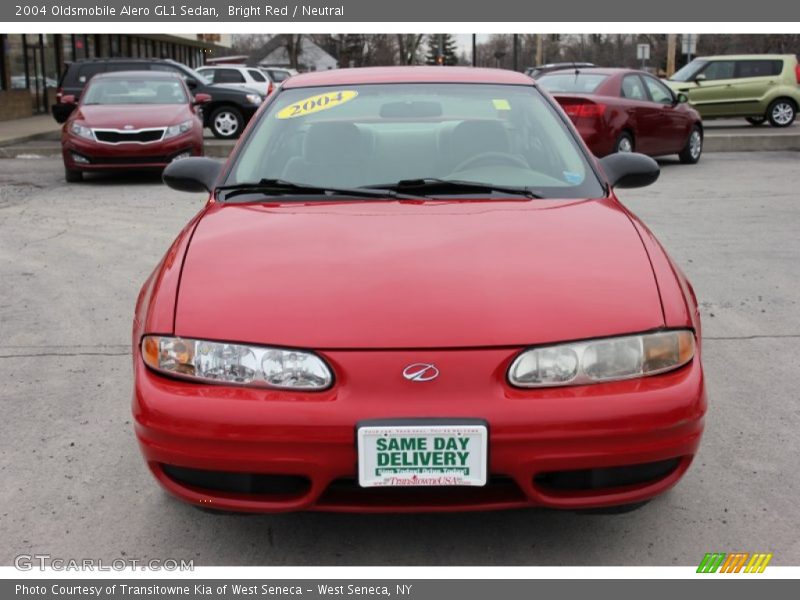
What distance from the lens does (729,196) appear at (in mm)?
11031

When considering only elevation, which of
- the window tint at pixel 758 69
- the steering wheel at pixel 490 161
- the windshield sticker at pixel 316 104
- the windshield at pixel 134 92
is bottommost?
the window tint at pixel 758 69

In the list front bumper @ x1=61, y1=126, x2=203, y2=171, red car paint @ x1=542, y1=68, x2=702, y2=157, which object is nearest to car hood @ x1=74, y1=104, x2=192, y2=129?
front bumper @ x1=61, y1=126, x2=203, y2=171

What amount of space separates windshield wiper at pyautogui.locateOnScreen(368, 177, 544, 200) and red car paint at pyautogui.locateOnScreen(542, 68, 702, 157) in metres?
9.39

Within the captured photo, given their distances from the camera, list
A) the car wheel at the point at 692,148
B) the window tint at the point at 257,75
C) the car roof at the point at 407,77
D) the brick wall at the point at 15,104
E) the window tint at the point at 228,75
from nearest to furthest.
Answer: the car roof at the point at 407,77
the car wheel at the point at 692,148
the brick wall at the point at 15,104
the window tint at the point at 228,75
the window tint at the point at 257,75

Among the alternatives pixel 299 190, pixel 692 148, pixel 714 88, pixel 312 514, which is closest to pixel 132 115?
pixel 692 148

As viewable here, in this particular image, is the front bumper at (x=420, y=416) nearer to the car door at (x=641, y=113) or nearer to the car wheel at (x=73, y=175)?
the car wheel at (x=73, y=175)

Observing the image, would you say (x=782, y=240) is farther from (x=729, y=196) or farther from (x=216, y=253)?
(x=216, y=253)

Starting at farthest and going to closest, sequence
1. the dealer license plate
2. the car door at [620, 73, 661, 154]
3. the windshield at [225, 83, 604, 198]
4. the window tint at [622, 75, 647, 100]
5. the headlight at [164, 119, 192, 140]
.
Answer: the window tint at [622, 75, 647, 100] → the car door at [620, 73, 661, 154] → the headlight at [164, 119, 192, 140] → the windshield at [225, 83, 604, 198] → the dealer license plate

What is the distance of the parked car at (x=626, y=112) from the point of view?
1329cm

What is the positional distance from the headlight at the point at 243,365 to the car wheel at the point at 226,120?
1673cm

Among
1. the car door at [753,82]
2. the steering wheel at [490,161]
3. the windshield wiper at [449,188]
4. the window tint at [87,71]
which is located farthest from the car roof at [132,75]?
the car door at [753,82]

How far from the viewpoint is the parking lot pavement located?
10.0ft

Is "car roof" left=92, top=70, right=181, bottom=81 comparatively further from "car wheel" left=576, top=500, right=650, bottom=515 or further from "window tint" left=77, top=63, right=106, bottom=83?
"car wheel" left=576, top=500, right=650, bottom=515

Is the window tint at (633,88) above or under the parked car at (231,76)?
above
